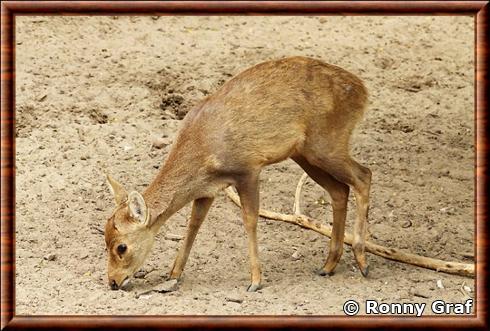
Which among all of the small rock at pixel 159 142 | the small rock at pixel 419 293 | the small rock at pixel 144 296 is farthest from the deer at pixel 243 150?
the small rock at pixel 159 142

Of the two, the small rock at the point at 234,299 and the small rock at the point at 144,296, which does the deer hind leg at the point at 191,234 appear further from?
the small rock at the point at 234,299

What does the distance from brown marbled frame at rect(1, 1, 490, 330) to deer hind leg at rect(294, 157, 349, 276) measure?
5.25 feet

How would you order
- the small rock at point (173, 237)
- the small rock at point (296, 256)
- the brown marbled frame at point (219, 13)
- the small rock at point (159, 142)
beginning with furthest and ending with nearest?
the small rock at point (159, 142)
the small rock at point (173, 237)
the small rock at point (296, 256)
the brown marbled frame at point (219, 13)

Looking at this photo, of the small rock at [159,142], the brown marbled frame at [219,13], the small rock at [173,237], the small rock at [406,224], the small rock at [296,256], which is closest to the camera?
the brown marbled frame at [219,13]

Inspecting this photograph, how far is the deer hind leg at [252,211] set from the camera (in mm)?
8078

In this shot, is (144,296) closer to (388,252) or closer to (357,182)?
(357,182)

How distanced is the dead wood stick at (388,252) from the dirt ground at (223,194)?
0.07 meters

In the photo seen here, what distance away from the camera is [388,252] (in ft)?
28.7

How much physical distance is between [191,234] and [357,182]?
4.91 feet

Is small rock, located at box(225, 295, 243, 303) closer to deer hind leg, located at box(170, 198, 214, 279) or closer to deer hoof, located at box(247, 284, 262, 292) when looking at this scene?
deer hoof, located at box(247, 284, 262, 292)

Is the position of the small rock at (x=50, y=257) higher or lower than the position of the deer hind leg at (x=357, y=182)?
lower

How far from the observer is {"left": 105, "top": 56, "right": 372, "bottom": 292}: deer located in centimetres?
798

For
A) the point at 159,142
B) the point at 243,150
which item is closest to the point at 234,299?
the point at 243,150

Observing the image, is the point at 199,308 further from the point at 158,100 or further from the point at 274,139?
the point at 158,100
